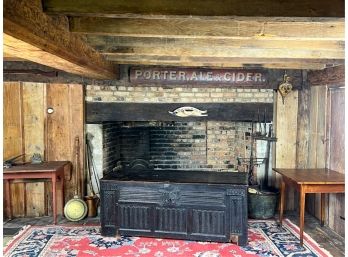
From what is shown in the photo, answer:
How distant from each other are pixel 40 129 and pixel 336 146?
4.19 metres

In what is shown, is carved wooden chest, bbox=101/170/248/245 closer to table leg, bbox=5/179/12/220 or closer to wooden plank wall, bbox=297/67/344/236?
wooden plank wall, bbox=297/67/344/236

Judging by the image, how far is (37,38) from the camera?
217cm

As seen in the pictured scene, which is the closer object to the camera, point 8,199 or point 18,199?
point 8,199

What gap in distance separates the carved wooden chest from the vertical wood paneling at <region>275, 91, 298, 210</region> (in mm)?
1362

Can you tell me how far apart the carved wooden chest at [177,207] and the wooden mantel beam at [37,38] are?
189 centimetres

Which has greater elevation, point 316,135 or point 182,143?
point 316,135

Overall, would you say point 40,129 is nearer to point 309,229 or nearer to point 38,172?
point 38,172

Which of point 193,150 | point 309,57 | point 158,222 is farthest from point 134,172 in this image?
point 309,57

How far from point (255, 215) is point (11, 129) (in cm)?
377

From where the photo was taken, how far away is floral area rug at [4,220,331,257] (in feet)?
14.2

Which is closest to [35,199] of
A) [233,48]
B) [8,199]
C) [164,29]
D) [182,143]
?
[8,199]

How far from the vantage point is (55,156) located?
581 centimetres

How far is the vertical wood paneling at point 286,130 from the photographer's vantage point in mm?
5926

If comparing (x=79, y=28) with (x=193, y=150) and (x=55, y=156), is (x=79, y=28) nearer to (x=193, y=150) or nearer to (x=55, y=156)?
(x=55, y=156)
